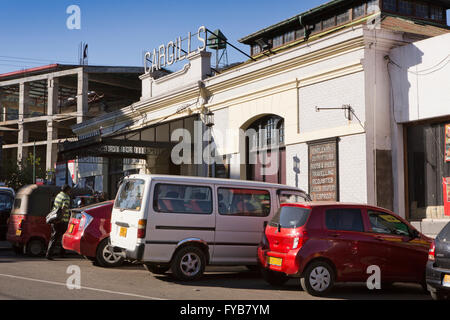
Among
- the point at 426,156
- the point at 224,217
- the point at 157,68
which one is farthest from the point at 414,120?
the point at 157,68

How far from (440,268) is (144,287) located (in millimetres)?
4742

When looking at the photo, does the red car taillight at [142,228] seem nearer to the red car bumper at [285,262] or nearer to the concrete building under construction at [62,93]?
the red car bumper at [285,262]

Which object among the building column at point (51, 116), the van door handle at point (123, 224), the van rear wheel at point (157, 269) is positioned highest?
the building column at point (51, 116)

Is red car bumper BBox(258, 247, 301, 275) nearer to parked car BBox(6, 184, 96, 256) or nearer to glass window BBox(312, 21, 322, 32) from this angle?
parked car BBox(6, 184, 96, 256)

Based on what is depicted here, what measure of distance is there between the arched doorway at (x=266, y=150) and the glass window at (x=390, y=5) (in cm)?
861

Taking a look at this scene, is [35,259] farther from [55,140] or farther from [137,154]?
[55,140]

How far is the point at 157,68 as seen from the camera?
86.0 ft

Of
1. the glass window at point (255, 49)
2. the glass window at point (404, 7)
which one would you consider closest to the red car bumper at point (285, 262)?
the glass window at point (404, 7)

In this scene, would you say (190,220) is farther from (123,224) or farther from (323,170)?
(323,170)

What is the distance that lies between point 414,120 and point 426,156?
1023mm

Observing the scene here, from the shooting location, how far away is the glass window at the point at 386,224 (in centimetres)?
1012

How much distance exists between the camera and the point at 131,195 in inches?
434

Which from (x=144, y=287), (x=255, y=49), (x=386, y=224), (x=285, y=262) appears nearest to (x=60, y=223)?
(x=144, y=287)

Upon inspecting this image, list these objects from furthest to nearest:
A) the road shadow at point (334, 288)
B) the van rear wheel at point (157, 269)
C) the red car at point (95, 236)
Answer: the red car at point (95, 236) < the van rear wheel at point (157, 269) < the road shadow at point (334, 288)
